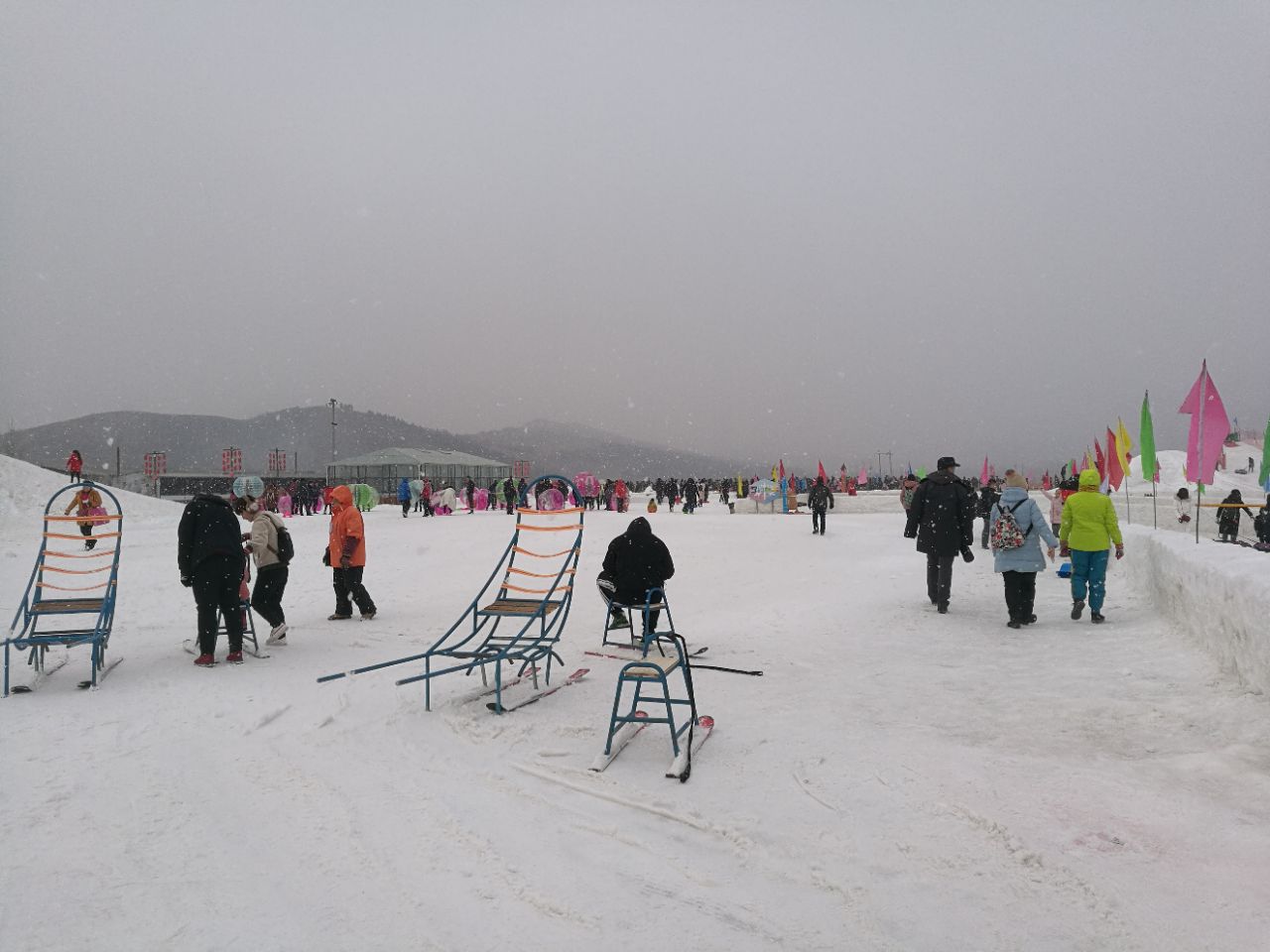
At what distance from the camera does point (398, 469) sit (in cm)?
5328

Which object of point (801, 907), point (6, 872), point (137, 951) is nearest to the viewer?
point (137, 951)

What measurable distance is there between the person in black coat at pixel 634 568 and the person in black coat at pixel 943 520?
373 cm

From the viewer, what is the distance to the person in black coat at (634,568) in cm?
652

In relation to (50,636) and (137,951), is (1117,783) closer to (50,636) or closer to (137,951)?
(137,951)

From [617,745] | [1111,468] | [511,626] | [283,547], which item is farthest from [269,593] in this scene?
[1111,468]

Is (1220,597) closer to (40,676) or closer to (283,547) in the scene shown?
(283,547)

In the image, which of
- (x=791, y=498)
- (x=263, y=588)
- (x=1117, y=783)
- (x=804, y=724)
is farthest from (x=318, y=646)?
(x=791, y=498)

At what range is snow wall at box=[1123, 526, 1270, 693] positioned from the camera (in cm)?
511

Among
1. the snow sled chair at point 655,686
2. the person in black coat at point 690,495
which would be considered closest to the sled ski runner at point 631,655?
the snow sled chair at point 655,686

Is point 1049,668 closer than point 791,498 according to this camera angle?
Yes

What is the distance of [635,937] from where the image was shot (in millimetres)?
2600

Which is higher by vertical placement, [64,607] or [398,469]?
[398,469]

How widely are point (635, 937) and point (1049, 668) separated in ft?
16.6

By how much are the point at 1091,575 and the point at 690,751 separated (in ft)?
20.2
